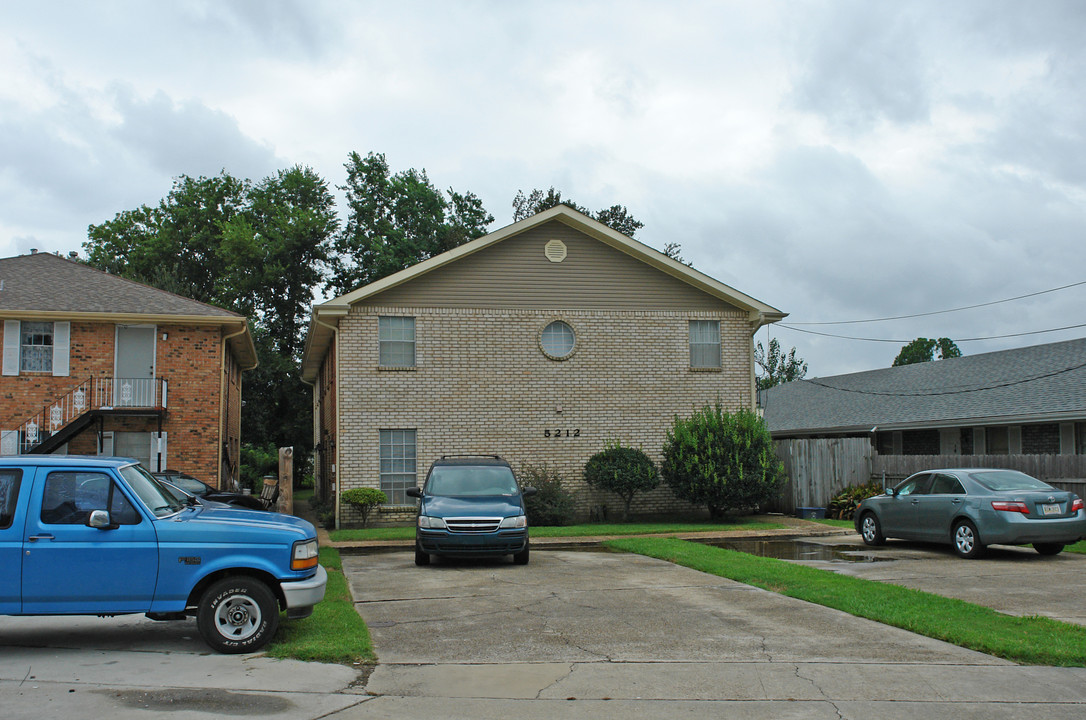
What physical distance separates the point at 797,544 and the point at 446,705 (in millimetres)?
12396

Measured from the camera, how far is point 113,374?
74.6ft

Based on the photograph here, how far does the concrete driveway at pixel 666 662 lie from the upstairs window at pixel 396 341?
1115cm

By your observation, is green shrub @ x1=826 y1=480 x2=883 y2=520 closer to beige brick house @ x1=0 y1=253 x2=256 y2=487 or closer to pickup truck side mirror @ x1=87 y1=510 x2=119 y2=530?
beige brick house @ x1=0 y1=253 x2=256 y2=487

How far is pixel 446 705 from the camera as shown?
6371 mm

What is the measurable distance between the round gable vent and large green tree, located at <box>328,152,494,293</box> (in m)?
22.2

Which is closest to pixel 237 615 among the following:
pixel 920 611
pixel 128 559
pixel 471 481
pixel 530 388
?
pixel 128 559

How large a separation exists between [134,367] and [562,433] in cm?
1094

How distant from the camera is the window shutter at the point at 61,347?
2242 cm

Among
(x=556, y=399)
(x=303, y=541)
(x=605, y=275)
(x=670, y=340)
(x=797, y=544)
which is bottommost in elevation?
(x=797, y=544)

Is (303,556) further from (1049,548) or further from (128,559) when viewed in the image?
(1049,548)

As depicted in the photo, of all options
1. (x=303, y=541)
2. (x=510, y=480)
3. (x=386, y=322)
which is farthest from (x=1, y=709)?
(x=386, y=322)

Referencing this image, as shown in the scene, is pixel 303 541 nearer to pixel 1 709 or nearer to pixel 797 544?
pixel 1 709

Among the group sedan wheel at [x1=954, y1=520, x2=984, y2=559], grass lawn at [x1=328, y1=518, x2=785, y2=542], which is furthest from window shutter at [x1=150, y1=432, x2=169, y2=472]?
sedan wheel at [x1=954, y1=520, x2=984, y2=559]

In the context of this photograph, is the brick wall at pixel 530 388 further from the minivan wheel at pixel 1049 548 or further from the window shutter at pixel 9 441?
the minivan wheel at pixel 1049 548
